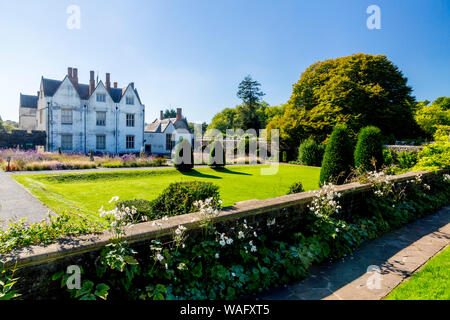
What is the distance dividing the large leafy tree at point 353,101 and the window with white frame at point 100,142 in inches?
779

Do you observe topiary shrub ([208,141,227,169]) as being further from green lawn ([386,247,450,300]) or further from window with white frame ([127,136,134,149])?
green lawn ([386,247,450,300])

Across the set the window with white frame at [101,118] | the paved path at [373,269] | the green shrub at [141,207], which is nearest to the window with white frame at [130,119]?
the window with white frame at [101,118]

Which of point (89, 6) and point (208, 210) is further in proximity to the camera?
point (89, 6)

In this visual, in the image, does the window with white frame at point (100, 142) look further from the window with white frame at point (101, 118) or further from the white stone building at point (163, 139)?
the white stone building at point (163, 139)

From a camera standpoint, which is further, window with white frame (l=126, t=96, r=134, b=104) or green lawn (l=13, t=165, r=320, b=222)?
window with white frame (l=126, t=96, r=134, b=104)

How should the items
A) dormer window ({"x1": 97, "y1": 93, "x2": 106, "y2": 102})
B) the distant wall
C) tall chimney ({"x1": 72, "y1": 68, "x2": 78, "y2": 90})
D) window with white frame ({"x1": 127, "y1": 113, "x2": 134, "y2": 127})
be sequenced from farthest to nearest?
window with white frame ({"x1": 127, "y1": 113, "x2": 134, "y2": 127}), dormer window ({"x1": 97, "y1": 93, "x2": 106, "y2": 102}), tall chimney ({"x1": 72, "y1": 68, "x2": 78, "y2": 90}), the distant wall

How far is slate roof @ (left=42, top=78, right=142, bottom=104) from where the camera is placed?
25500mm

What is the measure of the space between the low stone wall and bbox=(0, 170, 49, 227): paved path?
4288 millimetres

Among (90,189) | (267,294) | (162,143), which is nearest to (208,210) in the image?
(267,294)

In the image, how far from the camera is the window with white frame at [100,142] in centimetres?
2788

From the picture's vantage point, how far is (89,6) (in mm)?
5293

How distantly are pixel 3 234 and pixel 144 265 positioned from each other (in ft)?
4.95

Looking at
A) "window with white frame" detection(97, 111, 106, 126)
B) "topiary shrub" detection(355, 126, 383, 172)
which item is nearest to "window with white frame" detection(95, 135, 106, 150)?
"window with white frame" detection(97, 111, 106, 126)

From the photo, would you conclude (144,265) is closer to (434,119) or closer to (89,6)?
(89,6)
